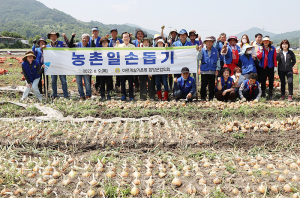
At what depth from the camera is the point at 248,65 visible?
7.49 metres

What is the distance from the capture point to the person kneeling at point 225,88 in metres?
7.32

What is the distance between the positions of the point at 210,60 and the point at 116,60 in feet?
10.3

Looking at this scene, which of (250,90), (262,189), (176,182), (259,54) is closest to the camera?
(262,189)

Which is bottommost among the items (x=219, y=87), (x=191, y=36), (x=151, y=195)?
(x=151, y=195)

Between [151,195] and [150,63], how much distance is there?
18.4 feet

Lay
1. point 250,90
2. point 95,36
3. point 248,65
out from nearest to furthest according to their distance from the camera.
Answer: point 250,90 → point 248,65 → point 95,36

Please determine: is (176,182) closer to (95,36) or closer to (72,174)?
(72,174)

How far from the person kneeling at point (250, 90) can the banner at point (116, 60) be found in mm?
1794

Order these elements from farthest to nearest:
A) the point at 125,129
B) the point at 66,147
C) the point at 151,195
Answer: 1. the point at 125,129
2. the point at 66,147
3. the point at 151,195

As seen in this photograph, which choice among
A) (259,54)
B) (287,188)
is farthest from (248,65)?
(287,188)

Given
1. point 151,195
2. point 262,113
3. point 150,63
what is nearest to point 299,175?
point 151,195

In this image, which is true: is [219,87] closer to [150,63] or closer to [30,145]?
[150,63]

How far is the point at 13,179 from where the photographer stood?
316 centimetres

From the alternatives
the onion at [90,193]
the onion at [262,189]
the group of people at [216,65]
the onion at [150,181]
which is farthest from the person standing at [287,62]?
the onion at [90,193]
